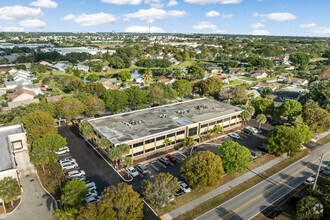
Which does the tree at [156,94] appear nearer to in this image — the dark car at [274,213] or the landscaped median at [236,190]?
the landscaped median at [236,190]

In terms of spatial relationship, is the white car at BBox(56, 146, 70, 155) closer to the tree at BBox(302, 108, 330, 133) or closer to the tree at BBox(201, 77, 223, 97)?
the tree at BBox(201, 77, 223, 97)

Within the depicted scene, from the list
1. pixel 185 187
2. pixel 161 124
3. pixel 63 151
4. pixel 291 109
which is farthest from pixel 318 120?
pixel 63 151

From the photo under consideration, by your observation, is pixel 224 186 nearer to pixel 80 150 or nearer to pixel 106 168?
pixel 106 168

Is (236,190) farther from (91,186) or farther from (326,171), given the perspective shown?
(91,186)

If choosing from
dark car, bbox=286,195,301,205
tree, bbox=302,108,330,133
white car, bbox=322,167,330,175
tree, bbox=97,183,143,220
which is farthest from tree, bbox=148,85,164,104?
dark car, bbox=286,195,301,205

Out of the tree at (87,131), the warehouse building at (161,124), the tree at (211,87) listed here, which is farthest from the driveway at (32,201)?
the tree at (211,87)

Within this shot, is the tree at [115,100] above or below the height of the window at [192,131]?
above
